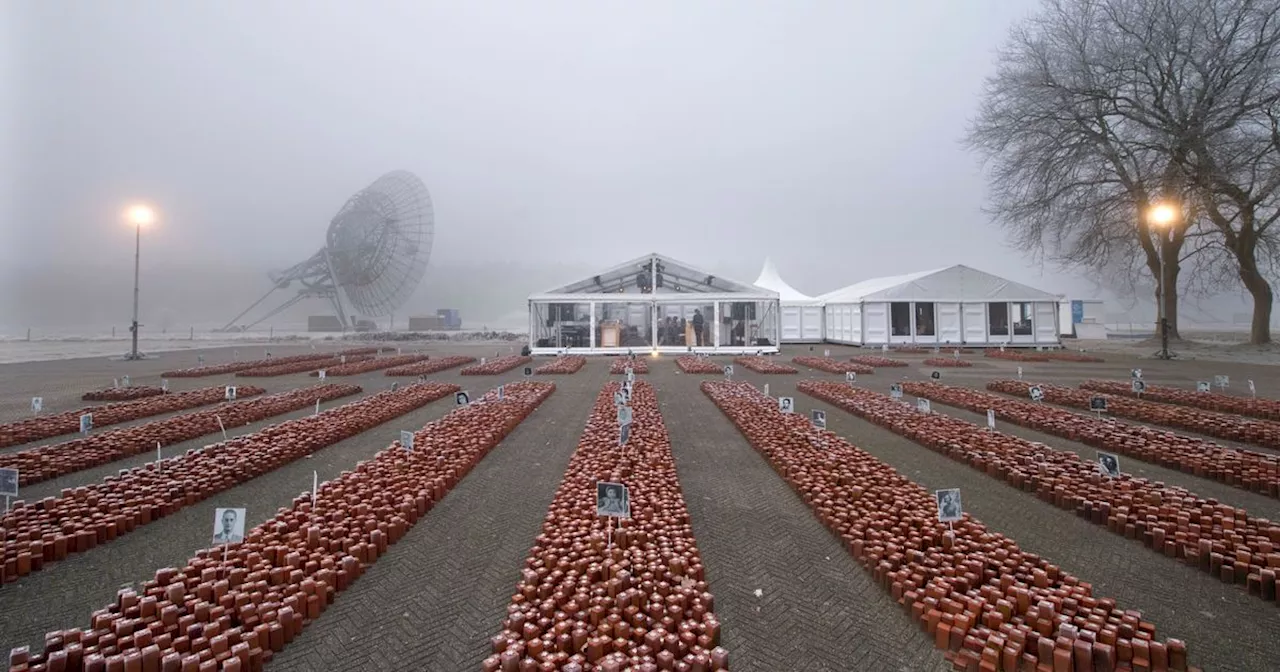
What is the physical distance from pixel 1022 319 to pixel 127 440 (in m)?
45.5

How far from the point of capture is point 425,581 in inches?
185

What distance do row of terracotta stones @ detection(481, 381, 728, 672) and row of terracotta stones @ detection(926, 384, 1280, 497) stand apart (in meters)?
7.49

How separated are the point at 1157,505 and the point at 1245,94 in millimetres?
32074

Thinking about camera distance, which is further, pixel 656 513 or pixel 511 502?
pixel 511 502

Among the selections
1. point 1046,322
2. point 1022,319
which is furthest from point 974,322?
point 1046,322

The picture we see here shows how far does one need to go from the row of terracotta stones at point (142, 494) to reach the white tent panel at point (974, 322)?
1557 inches

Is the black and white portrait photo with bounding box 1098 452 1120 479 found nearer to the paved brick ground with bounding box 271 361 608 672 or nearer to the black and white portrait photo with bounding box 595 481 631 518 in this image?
the black and white portrait photo with bounding box 595 481 631 518

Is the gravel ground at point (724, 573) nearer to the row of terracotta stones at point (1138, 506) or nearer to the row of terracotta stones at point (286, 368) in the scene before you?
the row of terracotta stones at point (1138, 506)

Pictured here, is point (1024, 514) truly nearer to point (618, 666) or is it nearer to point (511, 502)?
point (618, 666)

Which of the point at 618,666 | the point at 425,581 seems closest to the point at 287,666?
the point at 425,581

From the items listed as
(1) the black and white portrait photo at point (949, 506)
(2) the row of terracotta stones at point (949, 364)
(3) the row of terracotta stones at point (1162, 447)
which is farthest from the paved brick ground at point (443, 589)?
(2) the row of terracotta stones at point (949, 364)

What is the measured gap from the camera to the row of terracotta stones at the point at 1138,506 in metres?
4.69

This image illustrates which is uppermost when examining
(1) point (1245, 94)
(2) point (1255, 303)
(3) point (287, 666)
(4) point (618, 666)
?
(1) point (1245, 94)

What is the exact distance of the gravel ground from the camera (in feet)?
12.2
